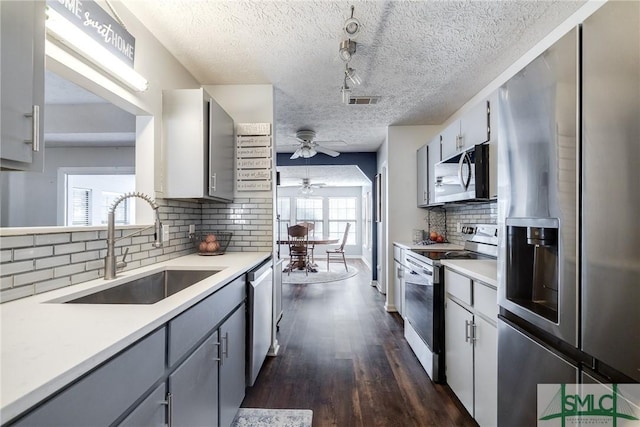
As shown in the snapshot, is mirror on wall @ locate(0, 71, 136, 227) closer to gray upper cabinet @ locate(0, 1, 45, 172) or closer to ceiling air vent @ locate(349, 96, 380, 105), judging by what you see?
gray upper cabinet @ locate(0, 1, 45, 172)

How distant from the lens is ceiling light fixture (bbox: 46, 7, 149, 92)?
1.20m

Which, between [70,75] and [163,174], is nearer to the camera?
[70,75]

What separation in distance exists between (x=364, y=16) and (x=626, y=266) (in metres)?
1.69

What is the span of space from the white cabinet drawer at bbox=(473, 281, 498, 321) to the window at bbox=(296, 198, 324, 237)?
311 inches

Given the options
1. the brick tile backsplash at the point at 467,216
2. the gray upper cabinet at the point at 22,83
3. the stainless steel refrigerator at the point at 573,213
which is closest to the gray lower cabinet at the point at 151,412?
the gray upper cabinet at the point at 22,83

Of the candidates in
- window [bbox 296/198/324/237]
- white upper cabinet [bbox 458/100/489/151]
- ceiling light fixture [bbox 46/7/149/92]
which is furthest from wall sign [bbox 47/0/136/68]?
window [bbox 296/198/324/237]

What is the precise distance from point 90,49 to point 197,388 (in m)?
1.57

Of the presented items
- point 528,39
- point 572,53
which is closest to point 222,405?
point 572,53

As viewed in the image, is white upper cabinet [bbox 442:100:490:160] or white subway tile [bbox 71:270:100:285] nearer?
white subway tile [bbox 71:270:100:285]

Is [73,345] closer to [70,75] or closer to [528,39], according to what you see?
[70,75]

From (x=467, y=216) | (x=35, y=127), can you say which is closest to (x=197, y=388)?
(x=35, y=127)

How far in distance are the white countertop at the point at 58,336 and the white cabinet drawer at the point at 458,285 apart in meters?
1.46

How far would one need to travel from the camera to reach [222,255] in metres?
2.39

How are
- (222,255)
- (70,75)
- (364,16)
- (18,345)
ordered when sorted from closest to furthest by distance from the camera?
(18,345), (70,75), (364,16), (222,255)
